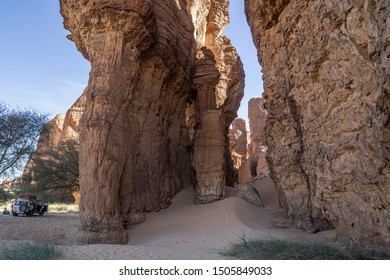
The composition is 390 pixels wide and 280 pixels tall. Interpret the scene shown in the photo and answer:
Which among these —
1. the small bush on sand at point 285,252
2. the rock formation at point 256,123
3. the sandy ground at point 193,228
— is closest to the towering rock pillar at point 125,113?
the sandy ground at point 193,228

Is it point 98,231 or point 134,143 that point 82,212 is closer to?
point 98,231

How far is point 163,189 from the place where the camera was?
15.4 metres

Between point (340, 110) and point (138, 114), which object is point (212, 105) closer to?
point (138, 114)

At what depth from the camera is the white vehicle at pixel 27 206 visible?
19359 millimetres

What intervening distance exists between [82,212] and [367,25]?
10.4 meters

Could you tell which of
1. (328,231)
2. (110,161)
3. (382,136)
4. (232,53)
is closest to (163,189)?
(110,161)

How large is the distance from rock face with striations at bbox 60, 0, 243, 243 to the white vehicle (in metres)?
9.59

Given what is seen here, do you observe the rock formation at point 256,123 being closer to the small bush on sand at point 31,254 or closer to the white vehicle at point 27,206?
the white vehicle at point 27,206

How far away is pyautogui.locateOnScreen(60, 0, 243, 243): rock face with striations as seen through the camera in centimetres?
1191

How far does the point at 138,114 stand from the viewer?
1462 cm

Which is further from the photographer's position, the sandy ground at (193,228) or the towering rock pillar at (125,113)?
the towering rock pillar at (125,113)

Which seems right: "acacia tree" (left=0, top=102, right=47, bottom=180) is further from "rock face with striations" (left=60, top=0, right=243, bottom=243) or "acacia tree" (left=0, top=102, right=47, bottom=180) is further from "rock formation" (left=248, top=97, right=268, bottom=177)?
"rock formation" (left=248, top=97, right=268, bottom=177)

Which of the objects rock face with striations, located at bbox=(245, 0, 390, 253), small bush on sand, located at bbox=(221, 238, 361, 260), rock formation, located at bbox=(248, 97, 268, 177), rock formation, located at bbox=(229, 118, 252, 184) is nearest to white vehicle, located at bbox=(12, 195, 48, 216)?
rock face with striations, located at bbox=(245, 0, 390, 253)

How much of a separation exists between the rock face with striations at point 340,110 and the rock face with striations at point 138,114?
4.98m
